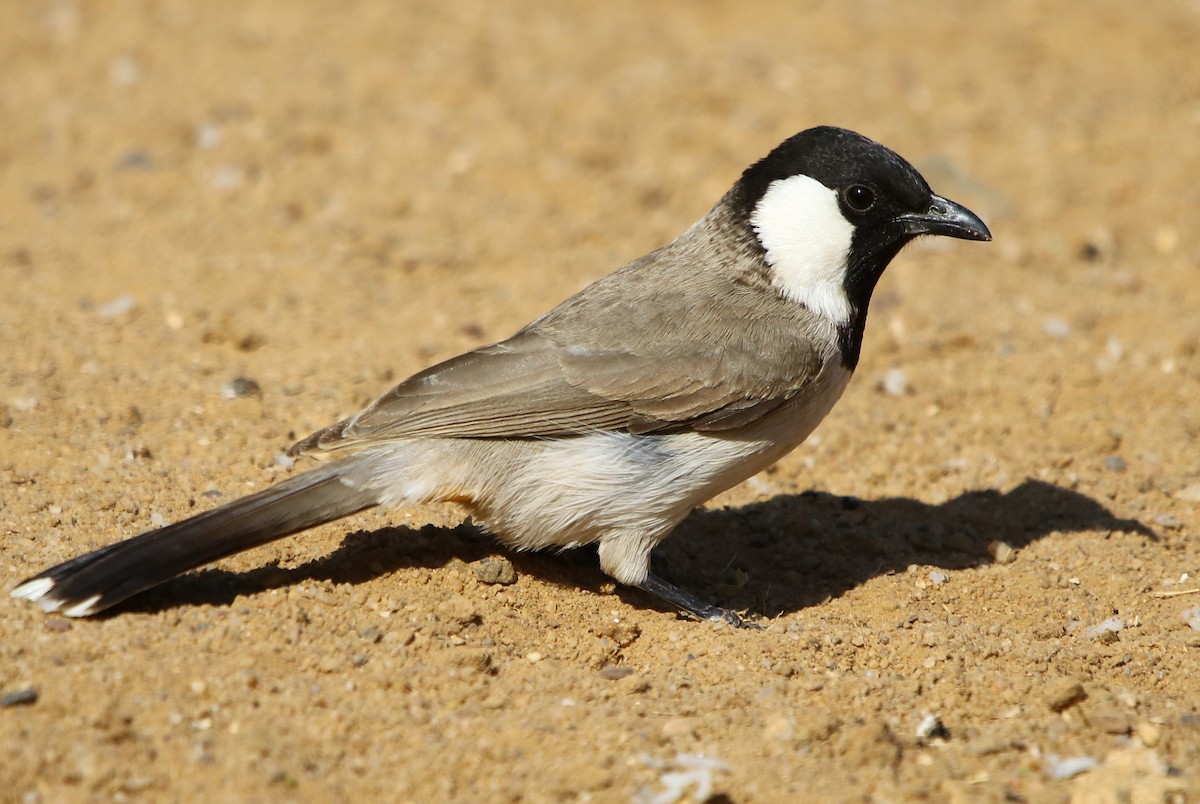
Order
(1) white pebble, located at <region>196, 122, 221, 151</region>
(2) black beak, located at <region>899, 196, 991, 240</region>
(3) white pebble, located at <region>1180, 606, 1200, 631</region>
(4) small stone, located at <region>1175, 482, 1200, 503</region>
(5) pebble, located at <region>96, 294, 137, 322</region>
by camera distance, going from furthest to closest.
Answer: (1) white pebble, located at <region>196, 122, 221, 151</region>, (5) pebble, located at <region>96, 294, 137, 322</region>, (4) small stone, located at <region>1175, 482, 1200, 503</region>, (2) black beak, located at <region>899, 196, 991, 240</region>, (3) white pebble, located at <region>1180, 606, 1200, 631</region>

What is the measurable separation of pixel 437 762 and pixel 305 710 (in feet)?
1.76

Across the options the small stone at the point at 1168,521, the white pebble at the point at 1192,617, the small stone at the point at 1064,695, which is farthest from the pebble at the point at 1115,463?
the small stone at the point at 1064,695

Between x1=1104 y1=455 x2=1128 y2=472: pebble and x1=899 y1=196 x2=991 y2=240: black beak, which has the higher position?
x1=899 y1=196 x2=991 y2=240: black beak

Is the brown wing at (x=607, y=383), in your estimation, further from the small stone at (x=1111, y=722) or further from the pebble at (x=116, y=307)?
the pebble at (x=116, y=307)

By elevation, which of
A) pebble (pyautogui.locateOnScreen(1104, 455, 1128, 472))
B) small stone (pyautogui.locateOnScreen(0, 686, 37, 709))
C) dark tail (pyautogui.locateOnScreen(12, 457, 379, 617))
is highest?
dark tail (pyautogui.locateOnScreen(12, 457, 379, 617))

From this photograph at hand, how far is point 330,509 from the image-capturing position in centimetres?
498

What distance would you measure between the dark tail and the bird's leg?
1.28m

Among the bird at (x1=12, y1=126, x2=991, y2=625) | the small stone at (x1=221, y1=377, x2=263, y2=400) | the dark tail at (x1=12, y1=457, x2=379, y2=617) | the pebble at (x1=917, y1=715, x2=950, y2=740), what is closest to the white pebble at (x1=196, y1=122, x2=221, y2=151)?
the small stone at (x1=221, y1=377, x2=263, y2=400)

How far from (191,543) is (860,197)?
3.19 meters

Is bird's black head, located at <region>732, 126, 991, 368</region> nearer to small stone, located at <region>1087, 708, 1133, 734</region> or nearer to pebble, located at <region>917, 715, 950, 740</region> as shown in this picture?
pebble, located at <region>917, 715, 950, 740</region>

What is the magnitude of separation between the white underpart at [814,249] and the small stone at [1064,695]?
1.86m

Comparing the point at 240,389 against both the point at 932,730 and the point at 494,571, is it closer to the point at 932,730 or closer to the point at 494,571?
the point at 494,571

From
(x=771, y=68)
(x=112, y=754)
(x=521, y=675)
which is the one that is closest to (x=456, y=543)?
(x=521, y=675)

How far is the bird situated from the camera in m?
5.22
